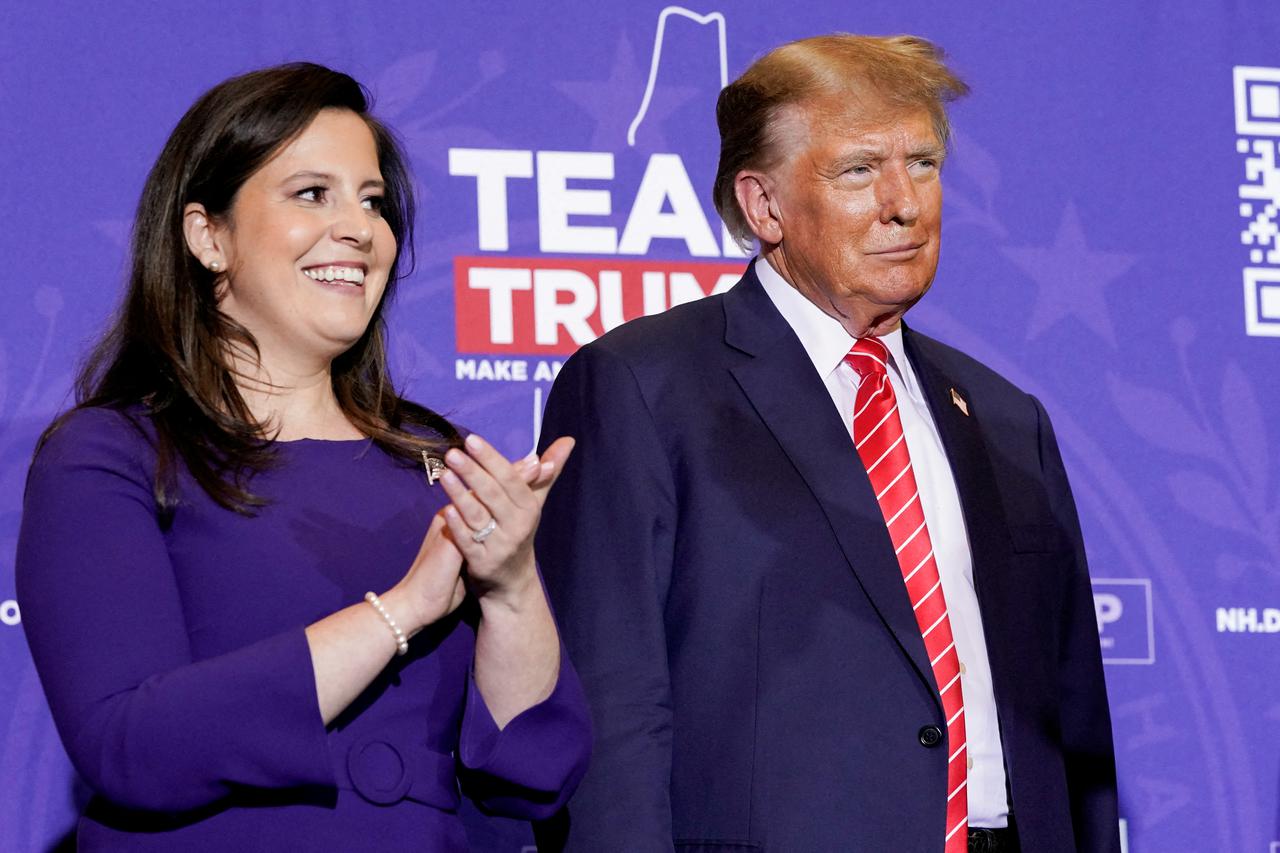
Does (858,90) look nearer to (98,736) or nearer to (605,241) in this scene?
(605,241)

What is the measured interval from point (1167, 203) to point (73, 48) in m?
2.10

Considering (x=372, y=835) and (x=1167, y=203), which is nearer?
(x=372, y=835)

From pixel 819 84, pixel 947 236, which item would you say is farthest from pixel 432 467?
pixel 947 236

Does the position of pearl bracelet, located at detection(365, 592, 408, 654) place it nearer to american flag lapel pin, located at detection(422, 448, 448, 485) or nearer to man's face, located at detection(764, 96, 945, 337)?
american flag lapel pin, located at detection(422, 448, 448, 485)

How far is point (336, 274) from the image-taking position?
218cm

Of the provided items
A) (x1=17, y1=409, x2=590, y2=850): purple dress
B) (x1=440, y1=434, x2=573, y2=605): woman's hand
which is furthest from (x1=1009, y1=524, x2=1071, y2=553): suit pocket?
(x1=440, y1=434, x2=573, y2=605): woman's hand

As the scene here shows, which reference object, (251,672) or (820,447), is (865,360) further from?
(251,672)

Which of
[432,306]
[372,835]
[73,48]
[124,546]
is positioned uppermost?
[73,48]

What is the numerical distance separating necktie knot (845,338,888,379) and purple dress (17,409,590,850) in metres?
0.73

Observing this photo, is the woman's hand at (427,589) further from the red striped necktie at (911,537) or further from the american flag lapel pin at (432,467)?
the red striped necktie at (911,537)

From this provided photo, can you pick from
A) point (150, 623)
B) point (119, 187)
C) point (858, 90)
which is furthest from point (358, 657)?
point (119, 187)

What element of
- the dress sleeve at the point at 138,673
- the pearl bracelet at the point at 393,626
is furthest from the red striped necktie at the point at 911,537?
the dress sleeve at the point at 138,673

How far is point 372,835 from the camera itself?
192cm

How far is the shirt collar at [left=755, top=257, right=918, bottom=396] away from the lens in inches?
101
